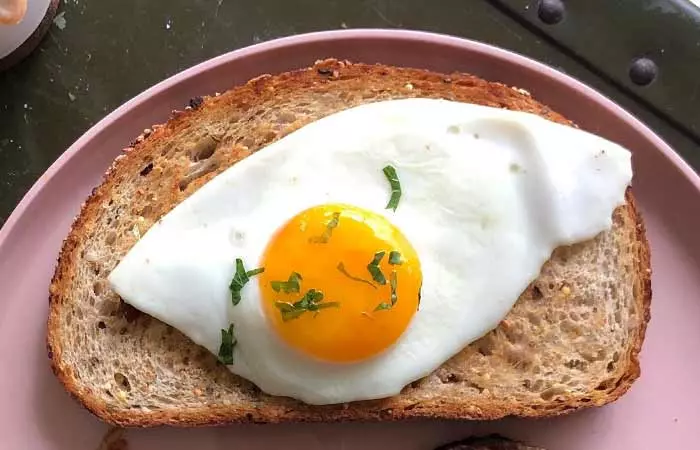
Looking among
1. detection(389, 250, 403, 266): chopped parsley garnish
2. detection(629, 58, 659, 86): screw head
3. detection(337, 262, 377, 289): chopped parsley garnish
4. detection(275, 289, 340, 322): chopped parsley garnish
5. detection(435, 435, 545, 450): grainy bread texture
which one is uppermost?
detection(629, 58, 659, 86): screw head

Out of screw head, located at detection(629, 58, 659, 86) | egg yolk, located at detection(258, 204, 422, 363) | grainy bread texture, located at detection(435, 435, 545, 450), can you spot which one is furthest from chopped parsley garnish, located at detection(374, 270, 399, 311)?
screw head, located at detection(629, 58, 659, 86)

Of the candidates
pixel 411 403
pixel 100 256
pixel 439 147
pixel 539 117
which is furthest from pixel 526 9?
pixel 100 256

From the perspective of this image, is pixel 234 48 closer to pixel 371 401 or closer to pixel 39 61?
pixel 39 61

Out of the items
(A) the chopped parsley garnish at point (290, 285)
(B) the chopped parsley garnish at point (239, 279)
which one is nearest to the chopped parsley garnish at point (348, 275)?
(A) the chopped parsley garnish at point (290, 285)

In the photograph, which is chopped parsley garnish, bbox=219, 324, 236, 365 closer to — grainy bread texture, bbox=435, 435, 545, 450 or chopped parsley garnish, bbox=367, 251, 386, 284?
chopped parsley garnish, bbox=367, 251, 386, 284

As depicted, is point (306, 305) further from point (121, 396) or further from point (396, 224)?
point (121, 396)

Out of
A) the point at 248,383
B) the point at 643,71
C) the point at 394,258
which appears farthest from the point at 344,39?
the point at 248,383

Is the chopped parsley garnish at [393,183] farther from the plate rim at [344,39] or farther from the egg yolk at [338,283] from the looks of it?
the plate rim at [344,39]
